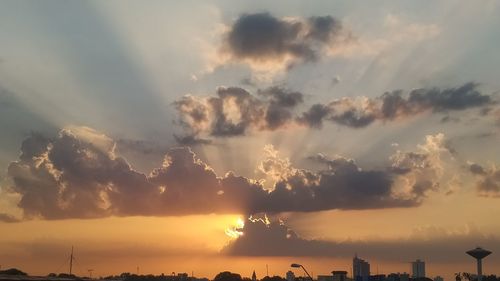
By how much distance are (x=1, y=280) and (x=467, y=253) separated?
122521 millimetres

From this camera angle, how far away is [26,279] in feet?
409

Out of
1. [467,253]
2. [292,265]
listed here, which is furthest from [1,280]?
[467,253]

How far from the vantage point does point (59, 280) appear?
434 ft

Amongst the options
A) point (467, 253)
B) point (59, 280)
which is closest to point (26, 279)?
point (59, 280)

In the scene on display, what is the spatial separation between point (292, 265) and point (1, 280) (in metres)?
59.9

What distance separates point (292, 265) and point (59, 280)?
49156 millimetres

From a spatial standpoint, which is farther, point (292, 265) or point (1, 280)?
point (292, 265)

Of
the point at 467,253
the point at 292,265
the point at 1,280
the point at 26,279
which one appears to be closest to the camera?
the point at 1,280

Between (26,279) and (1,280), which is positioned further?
(26,279)

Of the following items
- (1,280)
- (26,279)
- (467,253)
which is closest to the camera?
(1,280)

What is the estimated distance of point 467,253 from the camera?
179625 millimetres

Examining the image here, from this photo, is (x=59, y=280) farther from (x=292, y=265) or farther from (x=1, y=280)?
(x=292, y=265)

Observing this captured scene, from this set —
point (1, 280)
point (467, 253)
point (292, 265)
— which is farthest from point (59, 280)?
point (467, 253)

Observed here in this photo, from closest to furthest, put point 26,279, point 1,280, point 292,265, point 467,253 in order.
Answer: point 1,280, point 26,279, point 292,265, point 467,253
